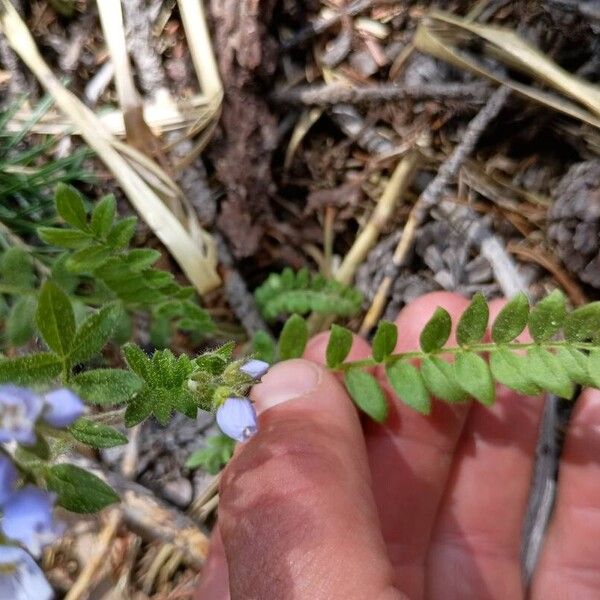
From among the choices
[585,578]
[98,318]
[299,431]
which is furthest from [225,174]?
[585,578]

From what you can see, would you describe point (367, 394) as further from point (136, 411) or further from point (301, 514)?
point (136, 411)

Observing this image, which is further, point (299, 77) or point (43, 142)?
point (299, 77)

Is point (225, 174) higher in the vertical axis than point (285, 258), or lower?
higher

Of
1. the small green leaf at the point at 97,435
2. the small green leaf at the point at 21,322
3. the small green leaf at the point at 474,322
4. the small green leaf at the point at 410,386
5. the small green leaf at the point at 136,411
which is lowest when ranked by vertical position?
the small green leaf at the point at 410,386

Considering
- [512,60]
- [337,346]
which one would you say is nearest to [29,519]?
[337,346]

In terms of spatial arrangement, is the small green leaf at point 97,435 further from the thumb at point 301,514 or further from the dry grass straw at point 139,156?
the dry grass straw at point 139,156

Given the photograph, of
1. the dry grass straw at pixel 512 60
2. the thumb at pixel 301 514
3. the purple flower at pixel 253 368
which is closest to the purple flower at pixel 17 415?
the purple flower at pixel 253 368

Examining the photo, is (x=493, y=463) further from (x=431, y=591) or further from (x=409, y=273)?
(x=409, y=273)
